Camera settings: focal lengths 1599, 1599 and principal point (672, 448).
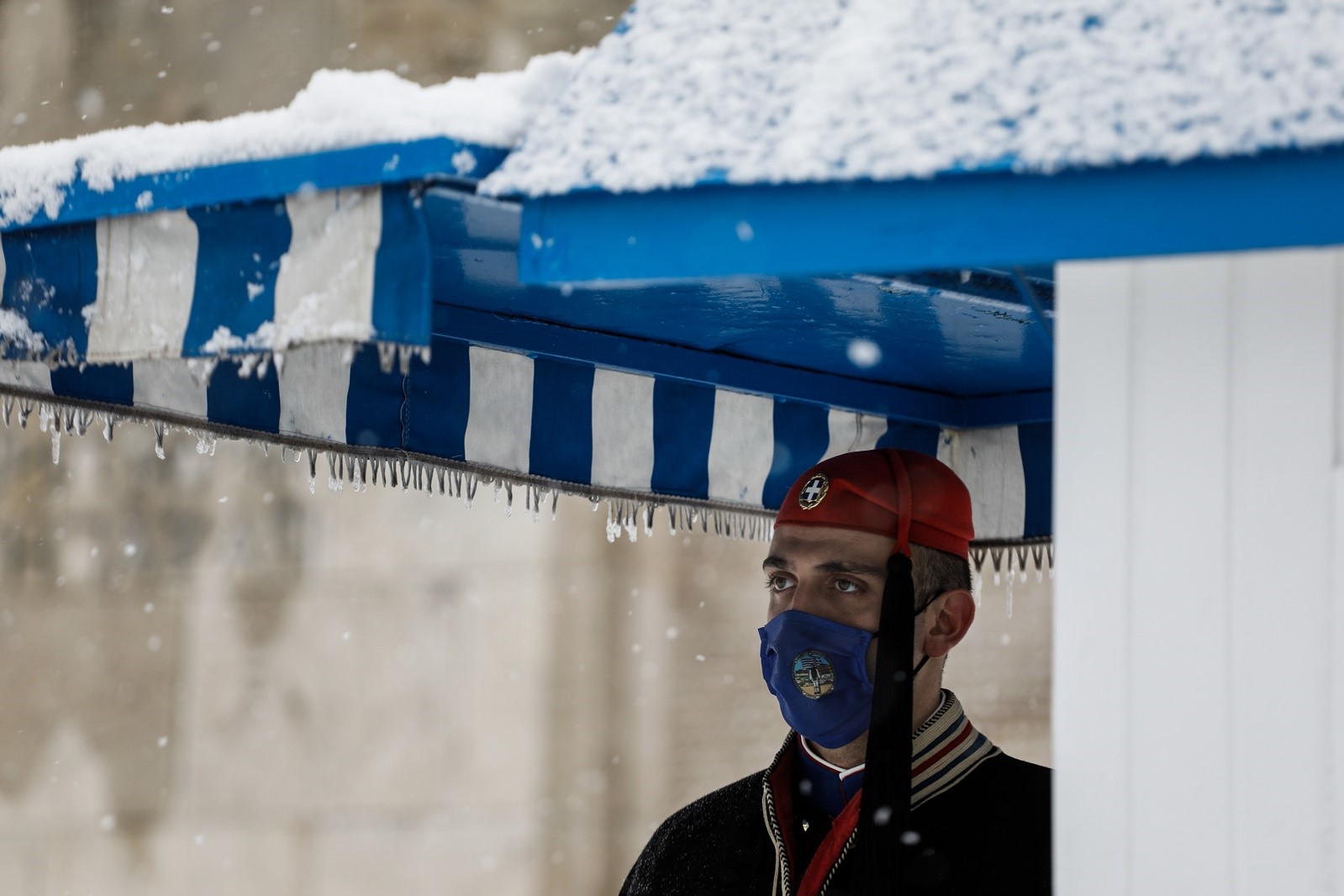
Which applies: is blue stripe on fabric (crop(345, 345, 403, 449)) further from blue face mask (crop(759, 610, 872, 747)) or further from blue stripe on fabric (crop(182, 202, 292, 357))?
blue stripe on fabric (crop(182, 202, 292, 357))

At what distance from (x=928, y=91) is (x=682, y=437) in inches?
94.9

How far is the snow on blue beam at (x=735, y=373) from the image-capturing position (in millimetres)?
3580

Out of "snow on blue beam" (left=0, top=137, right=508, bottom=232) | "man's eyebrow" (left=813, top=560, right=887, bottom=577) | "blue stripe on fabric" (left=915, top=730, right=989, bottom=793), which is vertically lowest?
"blue stripe on fabric" (left=915, top=730, right=989, bottom=793)

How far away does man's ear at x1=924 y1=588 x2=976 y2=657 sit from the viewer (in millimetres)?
3264

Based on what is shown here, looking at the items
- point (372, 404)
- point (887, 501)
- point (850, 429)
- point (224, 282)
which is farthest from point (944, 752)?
point (224, 282)

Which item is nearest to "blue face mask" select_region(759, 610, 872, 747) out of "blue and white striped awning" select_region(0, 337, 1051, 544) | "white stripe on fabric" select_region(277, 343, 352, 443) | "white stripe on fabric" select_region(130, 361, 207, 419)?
"blue and white striped awning" select_region(0, 337, 1051, 544)

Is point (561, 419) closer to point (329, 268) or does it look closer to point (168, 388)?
point (168, 388)

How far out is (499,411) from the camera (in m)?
3.79

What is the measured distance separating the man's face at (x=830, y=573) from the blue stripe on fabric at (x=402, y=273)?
1296 millimetres

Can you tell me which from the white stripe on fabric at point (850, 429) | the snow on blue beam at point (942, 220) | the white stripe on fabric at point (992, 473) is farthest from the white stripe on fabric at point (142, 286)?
the white stripe on fabric at point (992, 473)

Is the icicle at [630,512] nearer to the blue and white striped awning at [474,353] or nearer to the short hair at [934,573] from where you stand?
the blue and white striped awning at [474,353]

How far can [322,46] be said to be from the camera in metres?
8.21

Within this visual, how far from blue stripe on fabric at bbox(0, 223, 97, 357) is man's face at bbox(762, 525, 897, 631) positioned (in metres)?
1.44

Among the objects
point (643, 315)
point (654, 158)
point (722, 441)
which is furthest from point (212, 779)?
point (654, 158)
